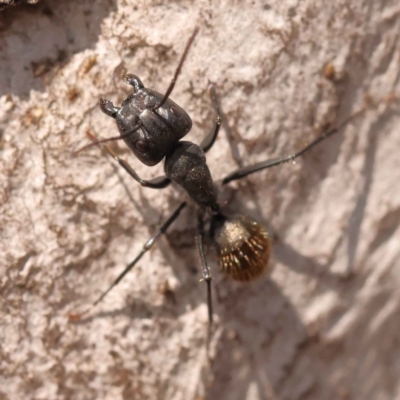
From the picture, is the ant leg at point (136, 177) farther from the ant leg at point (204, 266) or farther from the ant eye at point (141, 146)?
the ant leg at point (204, 266)

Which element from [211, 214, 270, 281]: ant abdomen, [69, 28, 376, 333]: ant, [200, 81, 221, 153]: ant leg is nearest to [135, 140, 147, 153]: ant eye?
[69, 28, 376, 333]: ant

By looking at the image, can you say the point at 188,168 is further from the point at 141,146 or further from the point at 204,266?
the point at 204,266

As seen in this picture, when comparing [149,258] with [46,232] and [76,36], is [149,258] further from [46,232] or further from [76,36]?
[76,36]

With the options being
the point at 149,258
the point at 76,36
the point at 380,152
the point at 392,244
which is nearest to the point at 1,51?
the point at 76,36

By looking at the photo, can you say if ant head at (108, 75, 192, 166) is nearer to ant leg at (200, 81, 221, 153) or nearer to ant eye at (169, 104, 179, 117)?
ant eye at (169, 104, 179, 117)

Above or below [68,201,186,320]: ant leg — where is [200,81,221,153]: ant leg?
above

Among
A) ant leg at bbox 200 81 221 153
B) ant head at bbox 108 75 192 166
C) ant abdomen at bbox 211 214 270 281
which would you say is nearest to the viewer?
ant head at bbox 108 75 192 166

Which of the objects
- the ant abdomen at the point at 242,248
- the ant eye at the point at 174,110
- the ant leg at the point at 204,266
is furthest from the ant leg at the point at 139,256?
the ant eye at the point at 174,110

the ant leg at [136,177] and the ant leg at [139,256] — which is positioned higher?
the ant leg at [136,177]
